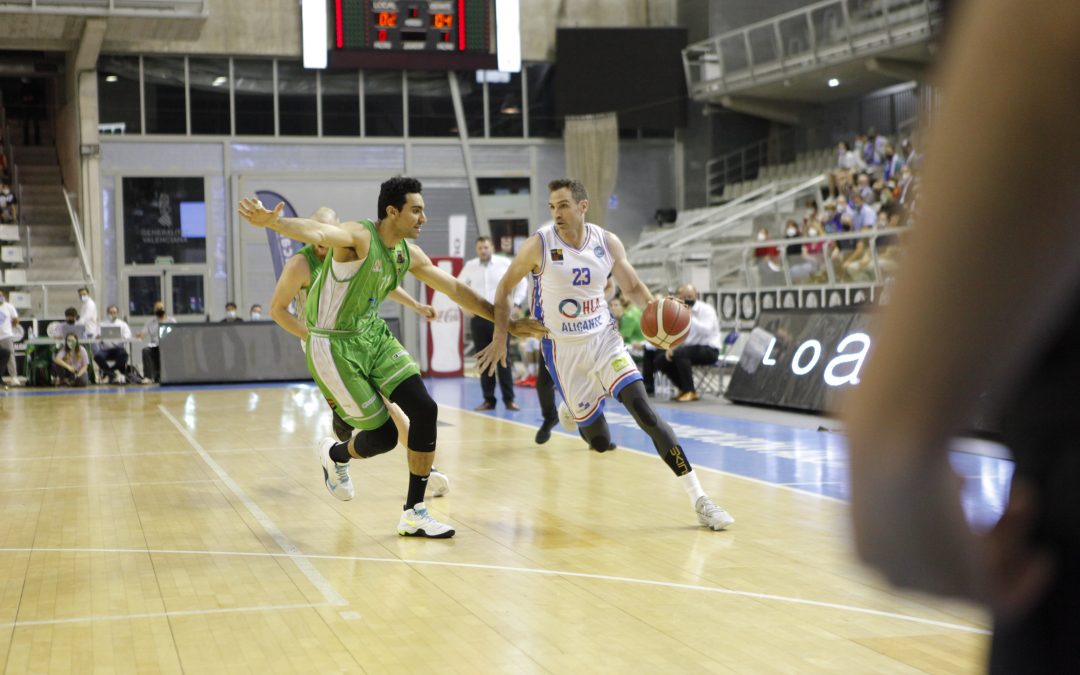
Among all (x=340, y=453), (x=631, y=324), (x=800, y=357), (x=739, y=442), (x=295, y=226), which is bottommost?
(x=739, y=442)

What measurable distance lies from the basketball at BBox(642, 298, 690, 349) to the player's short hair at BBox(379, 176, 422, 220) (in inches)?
71.8

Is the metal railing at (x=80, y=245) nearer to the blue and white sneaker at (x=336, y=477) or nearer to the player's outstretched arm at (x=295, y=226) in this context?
the blue and white sneaker at (x=336, y=477)

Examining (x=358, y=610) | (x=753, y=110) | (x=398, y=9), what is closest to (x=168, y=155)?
(x=398, y=9)

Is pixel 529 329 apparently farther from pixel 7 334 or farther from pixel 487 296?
pixel 7 334

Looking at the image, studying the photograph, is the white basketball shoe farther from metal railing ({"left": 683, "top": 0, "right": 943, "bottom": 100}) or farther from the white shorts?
metal railing ({"left": 683, "top": 0, "right": 943, "bottom": 100})

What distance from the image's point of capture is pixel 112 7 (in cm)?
2300

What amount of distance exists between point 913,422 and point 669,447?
6253 millimetres

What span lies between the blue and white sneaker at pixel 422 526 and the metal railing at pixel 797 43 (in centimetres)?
1654

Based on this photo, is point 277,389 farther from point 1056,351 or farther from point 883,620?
point 1056,351

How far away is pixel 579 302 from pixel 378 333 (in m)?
1.40

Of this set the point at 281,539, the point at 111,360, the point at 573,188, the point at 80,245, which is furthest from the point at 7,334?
the point at 573,188

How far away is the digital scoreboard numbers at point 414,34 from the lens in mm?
25938

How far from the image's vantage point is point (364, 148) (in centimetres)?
2884

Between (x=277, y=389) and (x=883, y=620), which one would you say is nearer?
(x=883, y=620)
